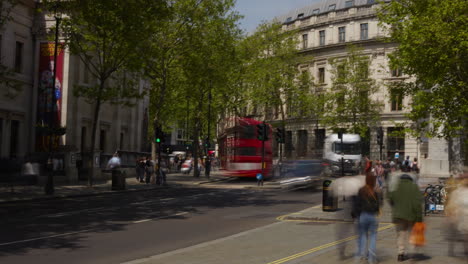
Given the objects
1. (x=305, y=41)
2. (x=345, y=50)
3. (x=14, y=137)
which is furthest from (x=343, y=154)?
(x=305, y=41)

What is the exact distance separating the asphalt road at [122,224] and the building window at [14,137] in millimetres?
16015

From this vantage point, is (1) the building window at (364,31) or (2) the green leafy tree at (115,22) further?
(1) the building window at (364,31)

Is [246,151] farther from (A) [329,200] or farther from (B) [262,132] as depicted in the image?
(A) [329,200]

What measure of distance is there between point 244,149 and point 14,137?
16.0 metres

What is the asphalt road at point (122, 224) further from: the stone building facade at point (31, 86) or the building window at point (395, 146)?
the building window at point (395, 146)

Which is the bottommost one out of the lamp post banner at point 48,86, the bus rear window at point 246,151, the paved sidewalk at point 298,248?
the paved sidewalk at point 298,248

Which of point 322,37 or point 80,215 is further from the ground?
point 322,37

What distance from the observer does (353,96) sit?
62188 millimetres

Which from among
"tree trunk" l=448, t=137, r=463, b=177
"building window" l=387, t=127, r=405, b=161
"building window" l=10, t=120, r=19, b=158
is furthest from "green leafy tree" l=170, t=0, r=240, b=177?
"building window" l=387, t=127, r=405, b=161

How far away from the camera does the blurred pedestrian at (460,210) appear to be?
9.16 meters

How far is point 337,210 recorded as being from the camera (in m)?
18.8

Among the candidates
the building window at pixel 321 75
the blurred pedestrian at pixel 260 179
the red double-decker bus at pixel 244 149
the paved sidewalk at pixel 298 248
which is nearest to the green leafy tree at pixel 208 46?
the red double-decker bus at pixel 244 149

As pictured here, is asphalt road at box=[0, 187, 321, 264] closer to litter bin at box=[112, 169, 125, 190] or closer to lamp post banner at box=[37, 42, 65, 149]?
litter bin at box=[112, 169, 125, 190]

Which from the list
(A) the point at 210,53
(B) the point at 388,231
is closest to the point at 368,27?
(A) the point at 210,53
